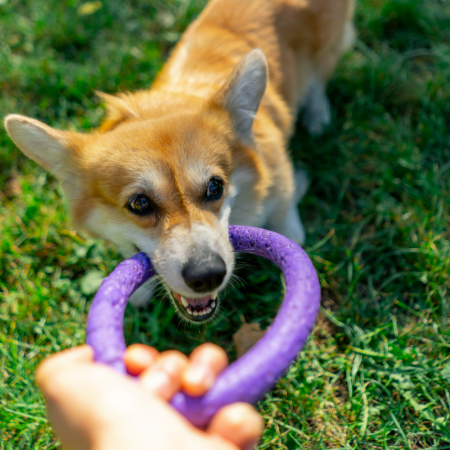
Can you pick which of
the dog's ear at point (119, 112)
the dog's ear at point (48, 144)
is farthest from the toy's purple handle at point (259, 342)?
the dog's ear at point (119, 112)

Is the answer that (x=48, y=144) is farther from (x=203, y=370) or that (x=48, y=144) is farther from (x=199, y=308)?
(x=203, y=370)

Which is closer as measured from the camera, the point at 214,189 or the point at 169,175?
the point at 169,175

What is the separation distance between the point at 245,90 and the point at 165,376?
1.86 metres

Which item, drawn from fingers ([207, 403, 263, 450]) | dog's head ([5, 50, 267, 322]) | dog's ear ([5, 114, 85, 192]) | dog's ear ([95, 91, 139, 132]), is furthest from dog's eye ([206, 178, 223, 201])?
fingers ([207, 403, 263, 450])

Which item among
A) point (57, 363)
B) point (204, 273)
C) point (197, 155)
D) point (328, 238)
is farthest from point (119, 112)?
point (57, 363)

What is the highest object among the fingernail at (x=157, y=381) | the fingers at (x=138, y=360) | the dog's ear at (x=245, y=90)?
the dog's ear at (x=245, y=90)

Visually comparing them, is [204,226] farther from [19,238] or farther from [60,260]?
[19,238]

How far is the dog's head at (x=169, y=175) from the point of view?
199cm

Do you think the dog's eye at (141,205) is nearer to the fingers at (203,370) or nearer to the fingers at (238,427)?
the fingers at (203,370)

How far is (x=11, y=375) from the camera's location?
260 centimetres

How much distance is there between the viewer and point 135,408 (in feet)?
2.98

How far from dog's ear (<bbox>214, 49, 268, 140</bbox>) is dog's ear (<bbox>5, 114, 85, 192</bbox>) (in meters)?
0.93

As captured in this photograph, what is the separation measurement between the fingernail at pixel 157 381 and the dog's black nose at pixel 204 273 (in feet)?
2.55

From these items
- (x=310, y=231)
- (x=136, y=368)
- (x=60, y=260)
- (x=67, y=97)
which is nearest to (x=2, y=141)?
(x=67, y=97)
